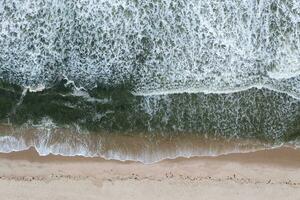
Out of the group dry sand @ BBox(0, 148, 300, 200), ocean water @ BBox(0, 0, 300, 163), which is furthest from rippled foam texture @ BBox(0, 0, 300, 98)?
dry sand @ BBox(0, 148, 300, 200)

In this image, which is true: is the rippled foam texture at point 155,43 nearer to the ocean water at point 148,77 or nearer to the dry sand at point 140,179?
the ocean water at point 148,77

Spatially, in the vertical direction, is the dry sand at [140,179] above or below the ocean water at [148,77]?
below

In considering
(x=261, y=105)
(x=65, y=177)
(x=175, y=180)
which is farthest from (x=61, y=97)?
(x=261, y=105)

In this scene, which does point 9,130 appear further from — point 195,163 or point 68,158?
point 195,163

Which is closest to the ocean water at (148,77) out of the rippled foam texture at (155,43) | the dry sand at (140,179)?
the rippled foam texture at (155,43)

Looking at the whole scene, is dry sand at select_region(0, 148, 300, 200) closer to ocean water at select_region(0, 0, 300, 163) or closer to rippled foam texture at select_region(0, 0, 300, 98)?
ocean water at select_region(0, 0, 300, 163)
